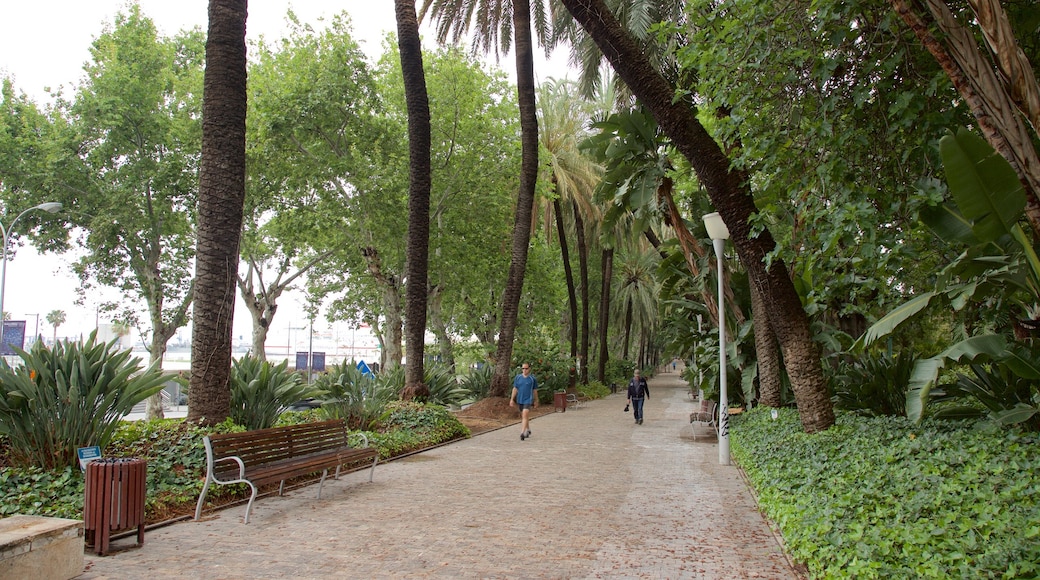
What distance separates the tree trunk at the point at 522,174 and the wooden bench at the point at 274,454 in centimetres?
1128

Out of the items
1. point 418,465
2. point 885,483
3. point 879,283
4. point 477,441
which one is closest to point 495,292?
point 477,441

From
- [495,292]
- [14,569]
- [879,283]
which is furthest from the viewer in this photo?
[495,292]

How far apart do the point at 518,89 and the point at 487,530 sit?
1555 centimetres

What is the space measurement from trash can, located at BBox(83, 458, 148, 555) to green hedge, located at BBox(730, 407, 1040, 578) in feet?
16.8

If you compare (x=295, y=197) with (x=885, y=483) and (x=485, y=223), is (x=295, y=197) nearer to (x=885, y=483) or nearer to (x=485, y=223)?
(x=485, y=223)

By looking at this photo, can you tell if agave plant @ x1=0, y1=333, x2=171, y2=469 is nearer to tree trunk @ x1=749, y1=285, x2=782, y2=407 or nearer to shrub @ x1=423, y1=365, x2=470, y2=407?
tree trunk @ x1=749, y1=285, x2=782, y2=407

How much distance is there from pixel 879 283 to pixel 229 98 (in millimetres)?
8175

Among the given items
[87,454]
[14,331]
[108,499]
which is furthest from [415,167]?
[14,331]

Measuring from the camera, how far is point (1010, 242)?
21.8ft

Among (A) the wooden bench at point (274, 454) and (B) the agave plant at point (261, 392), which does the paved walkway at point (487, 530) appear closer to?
(A) the wooden bench at point (274, 454)

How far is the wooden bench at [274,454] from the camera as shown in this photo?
21.9 feet

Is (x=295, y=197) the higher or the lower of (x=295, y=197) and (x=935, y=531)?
the higher

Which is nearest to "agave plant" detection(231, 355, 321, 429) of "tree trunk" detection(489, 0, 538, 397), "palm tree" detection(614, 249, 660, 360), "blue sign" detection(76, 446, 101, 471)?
"blue sign" detection(76, 446, 101, 471)

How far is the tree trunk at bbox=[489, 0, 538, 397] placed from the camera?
1892 centimetres
